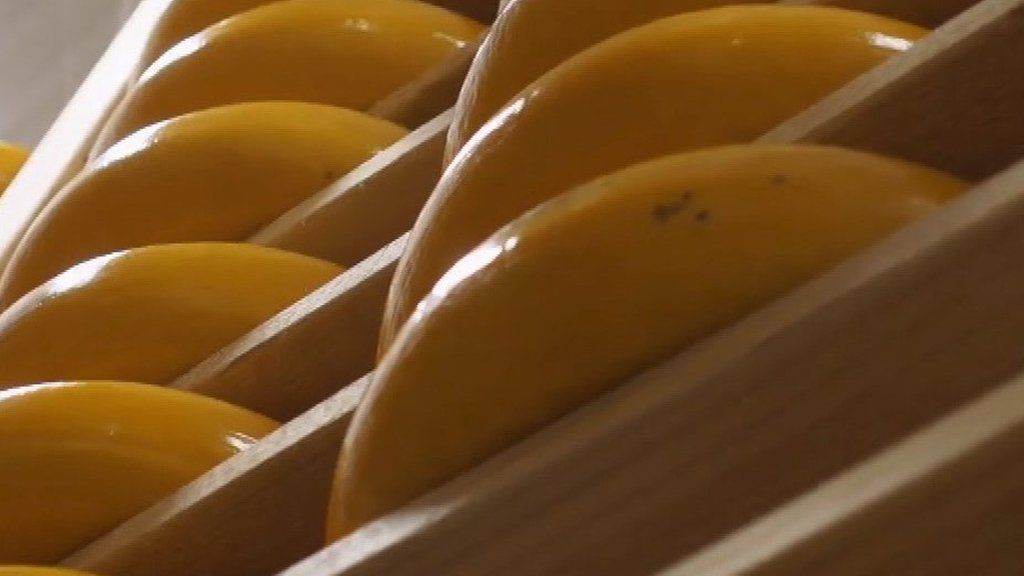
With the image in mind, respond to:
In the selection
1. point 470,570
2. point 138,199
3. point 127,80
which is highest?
point 127,80

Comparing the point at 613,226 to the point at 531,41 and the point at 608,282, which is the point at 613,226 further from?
the point at 531,41

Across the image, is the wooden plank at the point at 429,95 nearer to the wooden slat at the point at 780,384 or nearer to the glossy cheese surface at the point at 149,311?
the glossy cheese surface at the point at 149,311

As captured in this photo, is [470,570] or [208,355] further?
[208,355]

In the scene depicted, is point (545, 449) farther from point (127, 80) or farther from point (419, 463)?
point (127, 80)

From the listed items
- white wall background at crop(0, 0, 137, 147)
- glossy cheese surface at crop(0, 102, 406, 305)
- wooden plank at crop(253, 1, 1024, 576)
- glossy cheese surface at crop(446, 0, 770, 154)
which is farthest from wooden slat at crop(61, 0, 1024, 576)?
white wall background at crop(0, 0, 137, 147)

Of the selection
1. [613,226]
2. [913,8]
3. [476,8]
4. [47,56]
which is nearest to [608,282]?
[613,226]

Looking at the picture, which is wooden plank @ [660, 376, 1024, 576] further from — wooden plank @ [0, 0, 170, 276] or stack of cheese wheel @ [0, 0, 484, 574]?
wooden plank @ [0, 0, 170, 276]

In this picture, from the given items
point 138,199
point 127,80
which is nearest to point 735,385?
point 138,199
